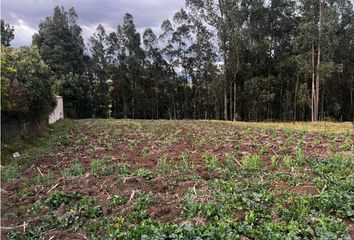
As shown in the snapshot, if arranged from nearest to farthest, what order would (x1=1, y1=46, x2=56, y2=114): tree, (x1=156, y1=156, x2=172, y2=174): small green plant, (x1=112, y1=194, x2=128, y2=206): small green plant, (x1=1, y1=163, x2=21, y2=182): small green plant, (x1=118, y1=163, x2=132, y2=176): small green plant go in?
(x1=112, y1=194, x2=128, y2=206): small green plant, (x1=118, y1=163, x2=132, y2=176): small green plant, (x1=156, y1=156, x2=172, y2=174): small green plant, (x1=1, y1=163, x2=21, y2=182): small green plant, (x1=1, y1=46, x2=56, y2=114): tree

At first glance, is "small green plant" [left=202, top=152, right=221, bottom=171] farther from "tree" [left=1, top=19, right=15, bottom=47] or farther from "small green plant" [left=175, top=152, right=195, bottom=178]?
"tree" [left=1, top=19, right=15, bottom=47]

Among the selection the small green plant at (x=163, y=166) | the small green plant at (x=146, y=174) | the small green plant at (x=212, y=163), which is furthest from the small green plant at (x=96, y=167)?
the small green plant at (x=212, y=163)

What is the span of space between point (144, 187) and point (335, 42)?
20798mm

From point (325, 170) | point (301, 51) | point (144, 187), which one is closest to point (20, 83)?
point (144, 187)

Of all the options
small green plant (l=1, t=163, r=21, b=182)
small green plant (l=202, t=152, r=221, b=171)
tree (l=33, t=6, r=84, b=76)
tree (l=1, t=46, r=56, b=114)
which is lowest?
small green plant (l=1, t=163, r=21, b=182)

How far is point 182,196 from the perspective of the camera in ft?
14.7

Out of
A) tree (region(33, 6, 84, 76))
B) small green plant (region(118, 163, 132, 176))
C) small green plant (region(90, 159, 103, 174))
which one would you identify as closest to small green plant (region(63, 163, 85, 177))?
small green plant (region(90, 159, 103, 174))

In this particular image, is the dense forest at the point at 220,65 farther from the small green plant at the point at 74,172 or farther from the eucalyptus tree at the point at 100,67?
the small green plant at the point at 74,172

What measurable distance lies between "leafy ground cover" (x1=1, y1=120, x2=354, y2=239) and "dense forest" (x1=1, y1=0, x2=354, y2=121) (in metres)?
16.8

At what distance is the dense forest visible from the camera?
75.6ft

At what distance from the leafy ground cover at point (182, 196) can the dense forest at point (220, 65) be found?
16.8 metres

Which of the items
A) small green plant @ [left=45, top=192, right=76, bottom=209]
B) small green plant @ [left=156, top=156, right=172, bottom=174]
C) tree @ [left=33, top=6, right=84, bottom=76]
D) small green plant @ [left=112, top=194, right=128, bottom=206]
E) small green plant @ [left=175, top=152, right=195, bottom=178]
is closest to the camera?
small green plant @ [left=112, top=194, right=128, bottom=206]

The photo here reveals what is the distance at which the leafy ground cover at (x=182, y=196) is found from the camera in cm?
347

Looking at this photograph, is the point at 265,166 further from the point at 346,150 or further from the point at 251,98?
the point at 251,98
